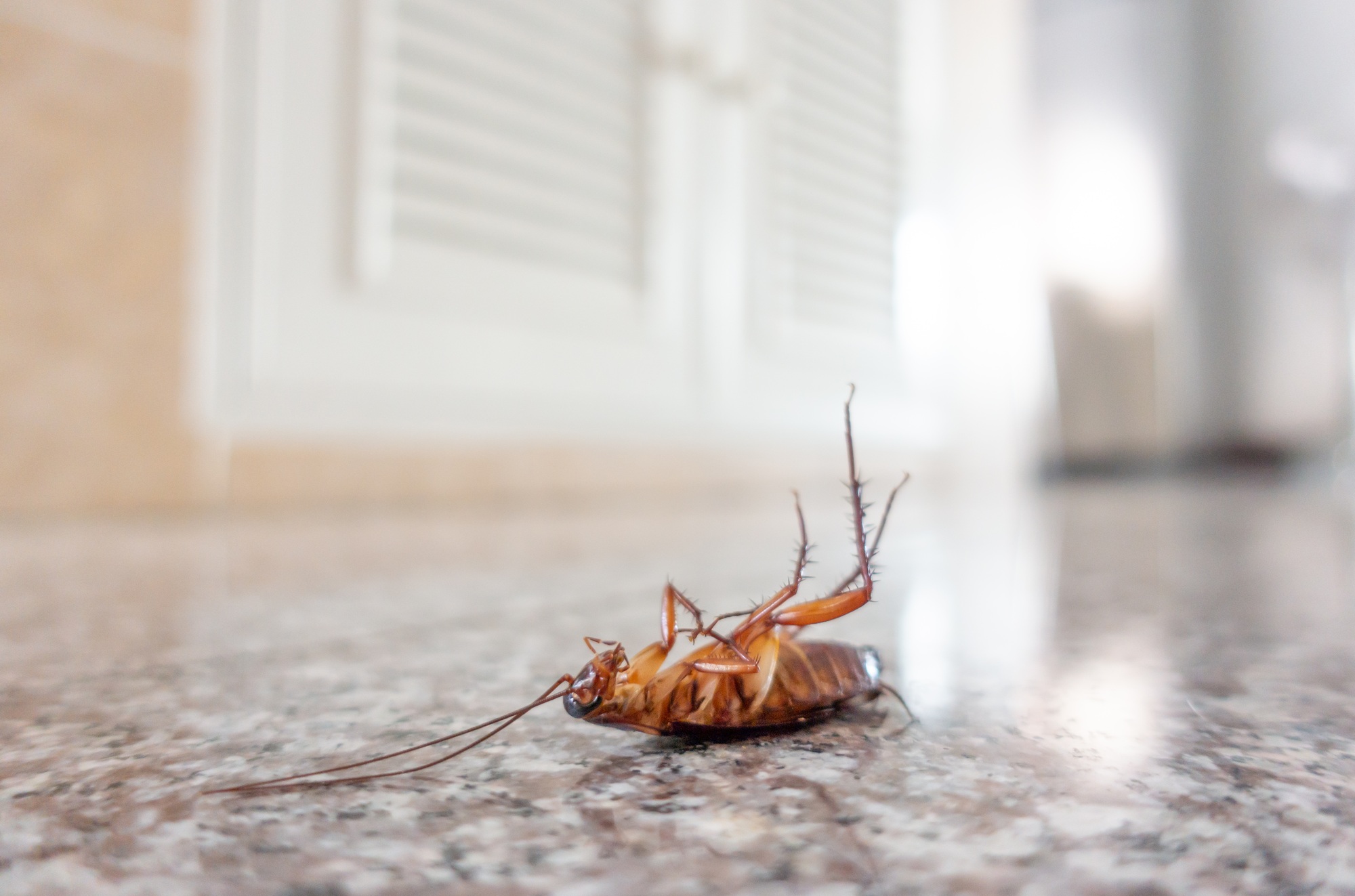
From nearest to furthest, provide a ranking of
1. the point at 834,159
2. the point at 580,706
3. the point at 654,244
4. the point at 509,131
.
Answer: the point at 580,706
the point at 509,131
the point at 654,244
the point at 834,159

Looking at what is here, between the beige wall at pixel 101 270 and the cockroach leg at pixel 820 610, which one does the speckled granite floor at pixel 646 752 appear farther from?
the beige wall at pixel 101 270

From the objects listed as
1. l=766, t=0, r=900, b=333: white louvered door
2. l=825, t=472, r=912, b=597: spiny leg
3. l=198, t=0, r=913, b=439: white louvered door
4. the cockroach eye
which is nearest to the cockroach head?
the cockroach eye

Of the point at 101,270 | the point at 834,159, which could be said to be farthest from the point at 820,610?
the point at 834,159

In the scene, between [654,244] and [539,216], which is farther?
[654,244]

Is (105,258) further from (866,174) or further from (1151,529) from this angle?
(866,174)

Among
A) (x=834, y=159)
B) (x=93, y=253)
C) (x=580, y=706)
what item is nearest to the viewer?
(x=580, y=706)

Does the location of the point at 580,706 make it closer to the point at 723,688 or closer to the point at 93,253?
the point at 723,688
